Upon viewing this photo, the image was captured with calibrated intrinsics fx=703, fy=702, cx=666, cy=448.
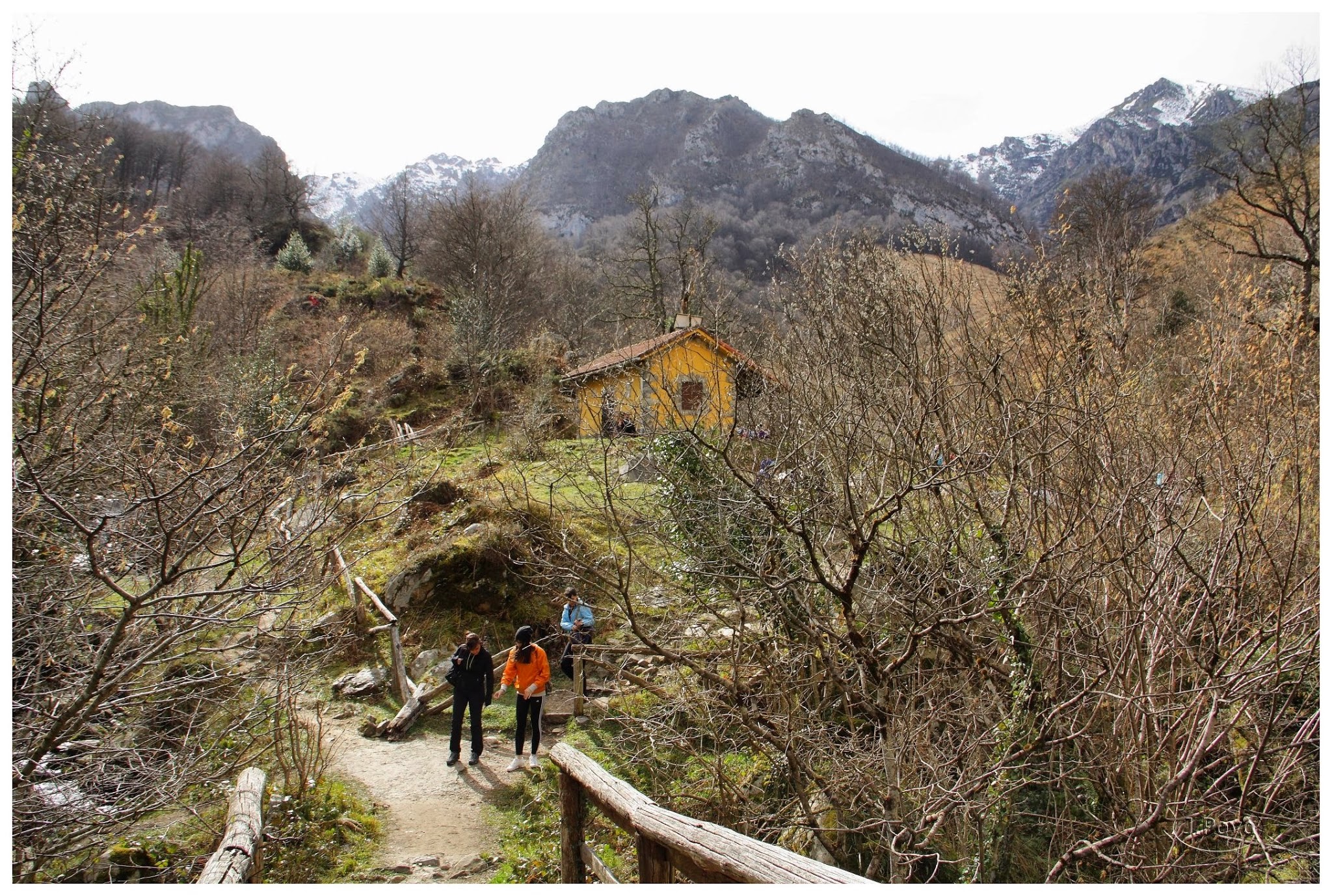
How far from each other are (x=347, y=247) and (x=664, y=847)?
4024cm

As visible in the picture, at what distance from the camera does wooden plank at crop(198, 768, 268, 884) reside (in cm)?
467

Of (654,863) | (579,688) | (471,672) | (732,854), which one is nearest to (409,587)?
(579,688)

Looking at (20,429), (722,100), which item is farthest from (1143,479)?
(722,100)

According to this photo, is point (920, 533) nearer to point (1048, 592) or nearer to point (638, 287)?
point (1048, 592)

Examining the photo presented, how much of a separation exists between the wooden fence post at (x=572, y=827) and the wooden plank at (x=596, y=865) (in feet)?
0.14

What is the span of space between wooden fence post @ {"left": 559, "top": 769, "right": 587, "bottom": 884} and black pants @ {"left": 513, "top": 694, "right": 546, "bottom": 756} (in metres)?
3.53

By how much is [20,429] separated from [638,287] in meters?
23.6

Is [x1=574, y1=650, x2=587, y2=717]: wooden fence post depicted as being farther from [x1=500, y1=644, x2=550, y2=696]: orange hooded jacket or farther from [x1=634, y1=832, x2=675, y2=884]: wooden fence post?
[x1=634, y1=832, x2=675, y2=884]: wooden fence post

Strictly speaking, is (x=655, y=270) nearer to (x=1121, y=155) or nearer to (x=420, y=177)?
(x=1121, y=155)

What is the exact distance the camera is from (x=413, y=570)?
38.0ft

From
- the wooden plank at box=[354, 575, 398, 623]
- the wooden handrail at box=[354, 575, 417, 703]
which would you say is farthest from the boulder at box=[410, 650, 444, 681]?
the wooden plank at box=[354, 575, 398, 623]

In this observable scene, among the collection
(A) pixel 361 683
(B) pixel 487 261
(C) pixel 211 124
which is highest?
(C) pixel 211 124

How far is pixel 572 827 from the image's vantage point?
4.26 meters

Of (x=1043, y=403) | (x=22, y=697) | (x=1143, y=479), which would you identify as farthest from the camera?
(x=1043, y=403)
